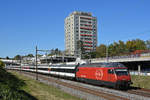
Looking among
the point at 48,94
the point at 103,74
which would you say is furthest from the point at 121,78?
the point at 48,94

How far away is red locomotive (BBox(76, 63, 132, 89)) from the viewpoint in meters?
26.8

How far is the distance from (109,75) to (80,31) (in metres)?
145

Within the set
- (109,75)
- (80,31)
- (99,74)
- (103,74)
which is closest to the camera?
(109,75)

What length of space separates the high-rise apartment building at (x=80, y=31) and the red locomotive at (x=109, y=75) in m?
128

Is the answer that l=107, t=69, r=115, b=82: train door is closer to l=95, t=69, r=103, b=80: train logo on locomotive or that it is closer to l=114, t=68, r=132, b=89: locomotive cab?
l=114, t=68, r=132, b=89: locomotive cab

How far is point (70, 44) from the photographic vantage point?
171 m

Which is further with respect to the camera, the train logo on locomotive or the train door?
the train logo on locomotive

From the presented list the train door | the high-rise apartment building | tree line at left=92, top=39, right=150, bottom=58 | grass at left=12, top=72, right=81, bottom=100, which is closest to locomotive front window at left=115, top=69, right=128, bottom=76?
the train door

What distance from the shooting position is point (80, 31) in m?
172

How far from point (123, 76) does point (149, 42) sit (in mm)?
81945

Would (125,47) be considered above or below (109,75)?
above

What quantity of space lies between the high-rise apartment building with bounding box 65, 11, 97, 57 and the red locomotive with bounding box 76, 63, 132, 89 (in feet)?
422

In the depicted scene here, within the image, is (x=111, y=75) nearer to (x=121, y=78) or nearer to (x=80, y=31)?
(x=121, y=78)

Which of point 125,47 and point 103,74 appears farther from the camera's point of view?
point 125,47
